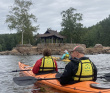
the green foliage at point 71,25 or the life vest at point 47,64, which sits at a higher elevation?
the green foliage at point 71,25

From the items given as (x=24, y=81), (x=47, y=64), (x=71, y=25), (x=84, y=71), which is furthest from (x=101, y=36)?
(x=84, y=71)

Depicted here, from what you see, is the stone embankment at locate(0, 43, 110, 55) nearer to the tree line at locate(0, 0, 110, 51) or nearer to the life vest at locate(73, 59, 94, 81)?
the tree line at locate(0, 0, 110, 51)

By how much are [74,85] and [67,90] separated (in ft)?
0.97

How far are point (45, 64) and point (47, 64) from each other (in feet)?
0.26

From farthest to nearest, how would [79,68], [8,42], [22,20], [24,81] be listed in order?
[8,42] → [22,20] → [24,81] → [79,68]

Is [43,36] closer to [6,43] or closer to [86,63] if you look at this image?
[86,63]

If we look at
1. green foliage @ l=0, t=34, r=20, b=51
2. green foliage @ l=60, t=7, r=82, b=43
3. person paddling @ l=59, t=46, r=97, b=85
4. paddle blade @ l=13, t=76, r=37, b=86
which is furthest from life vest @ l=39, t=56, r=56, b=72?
green foliage @ l=0, t=34, r=20, b=51

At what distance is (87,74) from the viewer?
4.56 meters

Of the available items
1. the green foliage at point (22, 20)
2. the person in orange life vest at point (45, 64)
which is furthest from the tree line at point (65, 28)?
the person in orange life vest at point (45, 64)

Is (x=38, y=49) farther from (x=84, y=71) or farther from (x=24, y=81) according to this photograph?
(x=84, y=71)

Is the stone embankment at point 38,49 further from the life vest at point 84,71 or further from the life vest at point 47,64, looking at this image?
the life vest at point 84,71

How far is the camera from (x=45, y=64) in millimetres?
6371

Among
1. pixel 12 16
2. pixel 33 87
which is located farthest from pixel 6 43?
pixel 33 87

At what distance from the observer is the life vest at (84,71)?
14.4 ft
